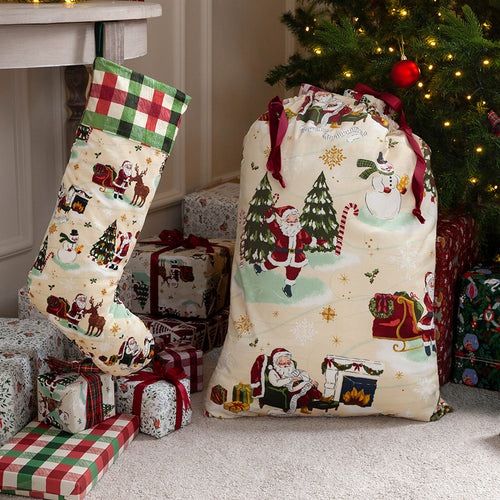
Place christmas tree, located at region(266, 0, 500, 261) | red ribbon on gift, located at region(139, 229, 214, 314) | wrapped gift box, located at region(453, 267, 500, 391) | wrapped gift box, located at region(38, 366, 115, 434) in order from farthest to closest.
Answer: red ribbon on gift, located at region(139, 229, 214, 314) → wrapped gift box, located at region(453, 267, 500, 391) → christmas tree, located at region(266, 0, 500, 261) → wrapped gift box, located at region(38, 366, 115, 434)

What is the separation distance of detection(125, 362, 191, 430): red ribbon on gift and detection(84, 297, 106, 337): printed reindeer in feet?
0.78

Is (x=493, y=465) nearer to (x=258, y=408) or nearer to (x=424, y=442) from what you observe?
(x=424, y=442)

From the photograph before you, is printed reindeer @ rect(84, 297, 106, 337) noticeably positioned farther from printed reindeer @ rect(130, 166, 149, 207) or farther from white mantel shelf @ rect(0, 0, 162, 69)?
white mantel shelf @ rect(0, 0, 162, 69)

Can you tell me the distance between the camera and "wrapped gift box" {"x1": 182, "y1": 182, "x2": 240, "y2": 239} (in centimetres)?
251

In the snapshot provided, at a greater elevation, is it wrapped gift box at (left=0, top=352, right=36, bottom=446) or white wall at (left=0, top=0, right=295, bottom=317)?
white wall at (left=0, top=0, right=295, bottom=317)

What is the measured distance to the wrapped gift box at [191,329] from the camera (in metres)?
2.07

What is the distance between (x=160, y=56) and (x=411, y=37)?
0.93 meters

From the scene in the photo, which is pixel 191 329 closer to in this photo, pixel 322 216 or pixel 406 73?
pixel 322 216

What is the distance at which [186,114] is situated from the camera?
2756mm

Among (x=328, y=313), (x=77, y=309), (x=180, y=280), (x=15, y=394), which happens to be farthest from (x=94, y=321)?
(x=180, y=280)

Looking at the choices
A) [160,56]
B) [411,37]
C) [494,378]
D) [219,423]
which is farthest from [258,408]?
[160,56]

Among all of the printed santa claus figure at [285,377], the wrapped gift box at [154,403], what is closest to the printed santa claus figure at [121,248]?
the wrapped gift box at [154,403]

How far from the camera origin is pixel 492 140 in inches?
71.1

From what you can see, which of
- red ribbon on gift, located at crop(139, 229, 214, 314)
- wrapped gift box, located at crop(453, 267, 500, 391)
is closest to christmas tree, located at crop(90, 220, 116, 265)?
red ribbon on gift, located at crop(139, 229, 214, 314)
